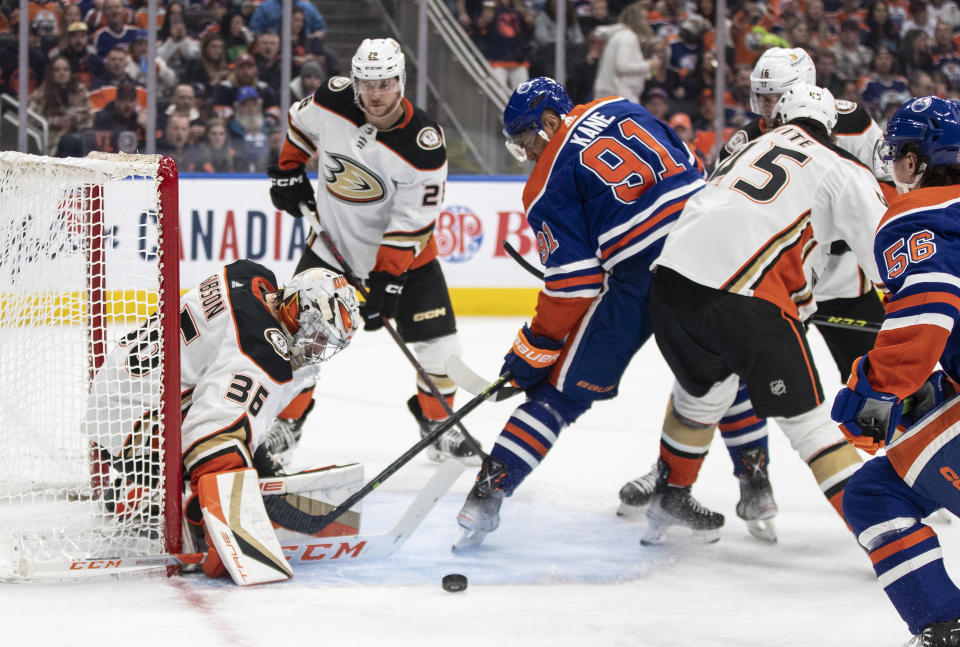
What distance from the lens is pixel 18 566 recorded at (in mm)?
2592

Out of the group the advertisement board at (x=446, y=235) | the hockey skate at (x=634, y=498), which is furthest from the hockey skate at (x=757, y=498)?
the advertisement board at (x=446, y=235)

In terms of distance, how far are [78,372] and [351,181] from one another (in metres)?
1.29

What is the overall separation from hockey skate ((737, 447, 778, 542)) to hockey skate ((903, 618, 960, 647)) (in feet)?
3.46

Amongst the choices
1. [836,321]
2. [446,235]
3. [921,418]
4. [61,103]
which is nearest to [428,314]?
[836,321]

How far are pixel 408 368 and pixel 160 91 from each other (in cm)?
Answer: 221

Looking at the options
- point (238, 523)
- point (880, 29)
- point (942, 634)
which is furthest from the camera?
point (880, 29)

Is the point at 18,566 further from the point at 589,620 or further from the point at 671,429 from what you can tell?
the point at 671,429

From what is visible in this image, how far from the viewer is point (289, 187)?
4.04 meters

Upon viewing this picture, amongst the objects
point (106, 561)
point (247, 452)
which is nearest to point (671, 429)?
point (247, 452)

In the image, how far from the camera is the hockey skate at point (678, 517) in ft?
10.3

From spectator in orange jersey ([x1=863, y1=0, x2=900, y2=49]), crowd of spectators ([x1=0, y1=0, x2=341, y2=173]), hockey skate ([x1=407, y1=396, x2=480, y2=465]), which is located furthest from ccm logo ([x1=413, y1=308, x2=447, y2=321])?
spectator in orange jersey ([x1=863, y1=0, x2=900, y2=49])

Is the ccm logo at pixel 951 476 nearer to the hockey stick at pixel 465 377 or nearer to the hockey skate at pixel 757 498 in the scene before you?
the hockey skate at pixel 757 498

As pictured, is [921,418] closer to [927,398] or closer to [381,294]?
[927,398]

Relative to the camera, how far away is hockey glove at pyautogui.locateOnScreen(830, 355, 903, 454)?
1.98 m
